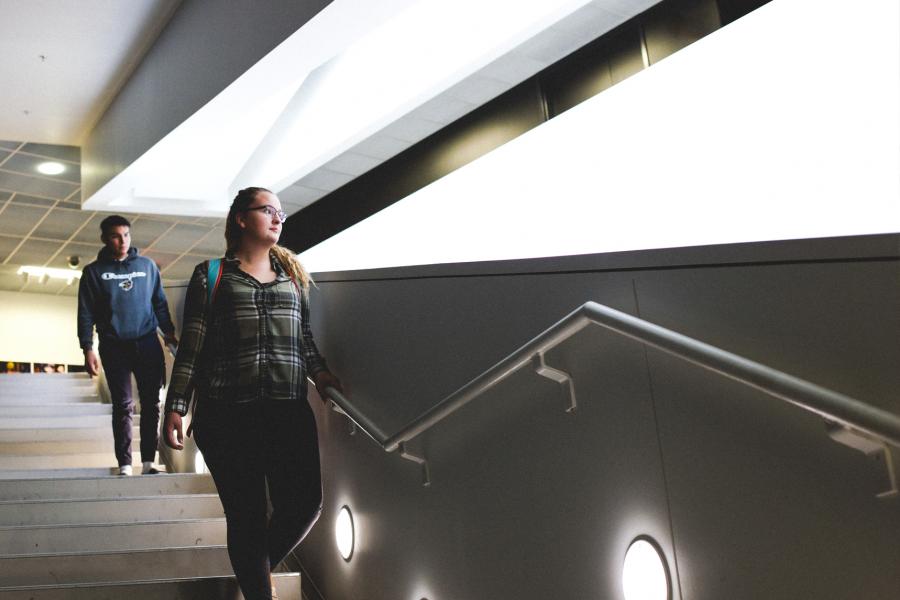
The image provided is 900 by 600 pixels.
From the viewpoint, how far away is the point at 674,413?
1.86 metres

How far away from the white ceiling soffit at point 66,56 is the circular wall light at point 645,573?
5823 mm

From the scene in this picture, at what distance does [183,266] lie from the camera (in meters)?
16.1

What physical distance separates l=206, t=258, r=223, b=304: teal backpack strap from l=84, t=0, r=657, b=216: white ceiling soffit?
2725mm

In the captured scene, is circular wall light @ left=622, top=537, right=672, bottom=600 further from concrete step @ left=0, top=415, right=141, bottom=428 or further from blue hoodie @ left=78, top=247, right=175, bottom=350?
concrete step @ left=0, top=415, right=141, bottom=428

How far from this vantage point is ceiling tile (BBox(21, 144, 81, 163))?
10055 millimetres

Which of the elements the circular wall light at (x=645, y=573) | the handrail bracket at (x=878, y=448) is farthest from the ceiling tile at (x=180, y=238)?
the handrail bracket at (x=878, y=448)

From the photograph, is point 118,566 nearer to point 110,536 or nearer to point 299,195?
point 110,536

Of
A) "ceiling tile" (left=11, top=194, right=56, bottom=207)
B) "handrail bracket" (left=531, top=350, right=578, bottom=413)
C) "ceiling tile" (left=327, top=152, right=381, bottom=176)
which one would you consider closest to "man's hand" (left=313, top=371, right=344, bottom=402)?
"handrail bracket" (left=531, top=350, right=578, bottom=413)

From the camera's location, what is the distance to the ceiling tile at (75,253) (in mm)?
14992

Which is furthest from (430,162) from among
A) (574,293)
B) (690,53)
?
(574,293)

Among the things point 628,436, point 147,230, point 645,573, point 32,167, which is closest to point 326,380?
point 628,436

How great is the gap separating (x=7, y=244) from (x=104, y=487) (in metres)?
12.4

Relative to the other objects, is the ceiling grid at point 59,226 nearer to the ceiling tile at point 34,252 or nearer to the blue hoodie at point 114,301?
the ceiling tile at point 34,252

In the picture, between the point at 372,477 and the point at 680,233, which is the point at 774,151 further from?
the point at 372,477
